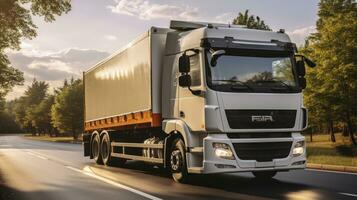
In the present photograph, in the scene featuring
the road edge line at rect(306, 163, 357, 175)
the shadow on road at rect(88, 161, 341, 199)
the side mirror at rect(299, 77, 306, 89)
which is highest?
the side mirror at rect(299, 77, 306, 89)

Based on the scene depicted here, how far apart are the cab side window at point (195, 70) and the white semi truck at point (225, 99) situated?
21 millimetres

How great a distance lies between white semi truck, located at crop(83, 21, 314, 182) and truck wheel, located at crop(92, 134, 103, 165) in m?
6.14

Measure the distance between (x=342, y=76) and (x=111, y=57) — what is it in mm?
18719

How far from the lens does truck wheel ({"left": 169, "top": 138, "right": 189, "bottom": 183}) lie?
11.4 metres

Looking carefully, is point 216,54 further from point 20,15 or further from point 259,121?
point 20,15

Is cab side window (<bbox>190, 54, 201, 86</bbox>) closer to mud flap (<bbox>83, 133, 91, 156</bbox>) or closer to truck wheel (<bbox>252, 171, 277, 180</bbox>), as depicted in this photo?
truck wheel (<bbox>252, 171, 277, 180</bbox>)

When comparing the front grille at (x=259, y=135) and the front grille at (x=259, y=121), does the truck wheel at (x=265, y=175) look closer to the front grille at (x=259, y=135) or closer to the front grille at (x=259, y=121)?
the front grille at (x=259, y=135)

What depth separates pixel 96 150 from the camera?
1914cm

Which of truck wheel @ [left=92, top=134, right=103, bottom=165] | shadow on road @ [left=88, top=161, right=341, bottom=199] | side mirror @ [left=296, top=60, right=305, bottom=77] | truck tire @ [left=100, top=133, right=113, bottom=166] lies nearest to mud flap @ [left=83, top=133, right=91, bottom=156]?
truck wheel @ [left=92, top=134, right=103, bottom=165]

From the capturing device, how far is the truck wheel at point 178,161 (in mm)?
11398

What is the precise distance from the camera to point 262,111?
1066 centimetres

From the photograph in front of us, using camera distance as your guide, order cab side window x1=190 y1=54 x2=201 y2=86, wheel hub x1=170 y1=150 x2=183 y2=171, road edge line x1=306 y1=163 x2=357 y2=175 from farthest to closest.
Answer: road edge line x1=306 y1=163 x2=357 y2=175 → wheel hub x1=170 y1=150 x2=183 y2=171 → cab side window x1=190 y1=54 x2=201 y2=86

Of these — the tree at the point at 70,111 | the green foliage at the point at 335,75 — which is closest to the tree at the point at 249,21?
the green foliage at the point at 335,75

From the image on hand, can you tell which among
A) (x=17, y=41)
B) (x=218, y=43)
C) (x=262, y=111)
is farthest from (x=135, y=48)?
(x=17, y=41)
